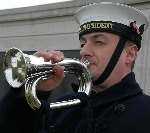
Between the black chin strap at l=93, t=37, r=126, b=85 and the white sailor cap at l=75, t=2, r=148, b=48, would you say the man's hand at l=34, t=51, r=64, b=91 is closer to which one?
the black chin strap at l=93, t=37, r=126, b=85

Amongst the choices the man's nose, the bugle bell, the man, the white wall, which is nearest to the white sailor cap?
the man

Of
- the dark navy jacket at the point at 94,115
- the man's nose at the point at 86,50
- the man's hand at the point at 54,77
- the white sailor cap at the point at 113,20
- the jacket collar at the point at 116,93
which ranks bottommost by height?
the dark navy jacket at the point at 94,115

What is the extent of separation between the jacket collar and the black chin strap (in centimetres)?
7

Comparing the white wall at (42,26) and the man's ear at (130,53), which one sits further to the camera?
the white wall at (42,26)

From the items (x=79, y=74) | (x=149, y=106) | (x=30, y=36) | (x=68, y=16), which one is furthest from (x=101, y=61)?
(x=30, y=36)

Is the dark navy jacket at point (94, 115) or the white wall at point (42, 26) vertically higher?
the dark navy jacket at point (94, 115)

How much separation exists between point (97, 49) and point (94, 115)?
393 mm

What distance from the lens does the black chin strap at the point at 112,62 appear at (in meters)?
2.85

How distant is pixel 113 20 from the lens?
3.10m

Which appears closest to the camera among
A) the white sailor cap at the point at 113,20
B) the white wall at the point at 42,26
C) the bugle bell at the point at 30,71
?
the bugle bell at the point at 30,71

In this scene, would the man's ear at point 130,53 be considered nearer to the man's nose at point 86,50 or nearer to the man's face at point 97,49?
the man's face at point 97,49

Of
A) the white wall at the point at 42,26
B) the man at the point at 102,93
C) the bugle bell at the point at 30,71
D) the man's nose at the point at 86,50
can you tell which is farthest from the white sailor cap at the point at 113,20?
the white wall at the point at 42,26

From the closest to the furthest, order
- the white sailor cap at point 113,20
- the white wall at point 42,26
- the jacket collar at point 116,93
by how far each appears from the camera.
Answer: the jacket collar at point 116,93 < the white sailor cap at point 113,20 < the white wall at point 42,26

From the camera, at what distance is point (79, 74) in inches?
118
